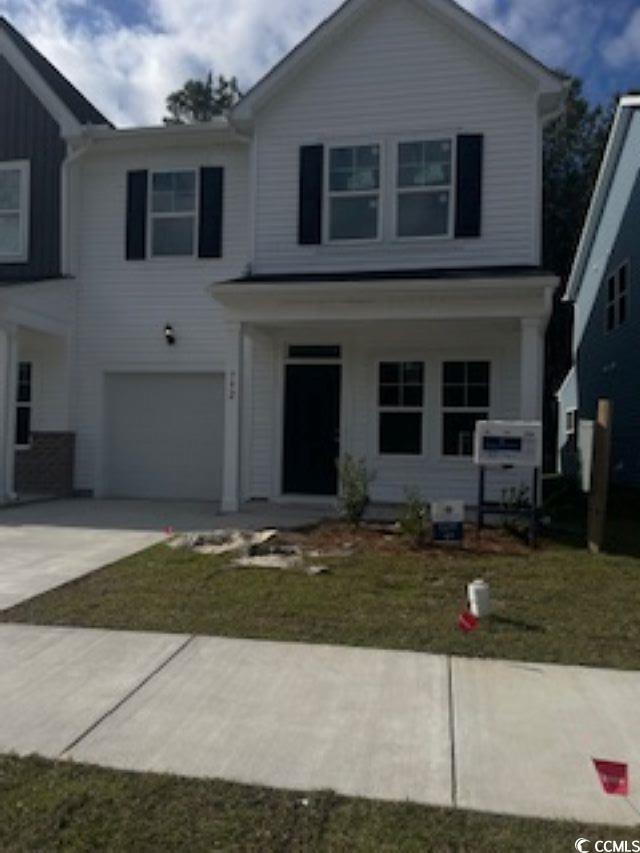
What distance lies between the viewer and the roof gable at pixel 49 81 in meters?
14.6

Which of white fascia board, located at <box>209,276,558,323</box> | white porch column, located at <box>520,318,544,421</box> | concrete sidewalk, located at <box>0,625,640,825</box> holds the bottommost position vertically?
concrete sidewalk, located at <box>0,625,640,825</box>

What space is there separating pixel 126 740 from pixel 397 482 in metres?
9.70

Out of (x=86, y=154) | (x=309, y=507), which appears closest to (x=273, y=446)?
(x=309, y=507)

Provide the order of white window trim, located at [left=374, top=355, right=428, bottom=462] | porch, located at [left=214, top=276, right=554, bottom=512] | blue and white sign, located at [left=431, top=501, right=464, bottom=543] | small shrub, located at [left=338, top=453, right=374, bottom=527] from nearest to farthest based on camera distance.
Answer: blue and white sign, located at [left=431, top=501, right=464, bottom=543]
small shrub, located at [left=338, top=453, right=374, bottom=527]
porch, located at [left=214, top=276, right=554, bottom=512]
white window trim, located at [left=374, top=355, right=428, bottom=462]

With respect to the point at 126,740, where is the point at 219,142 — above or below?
above

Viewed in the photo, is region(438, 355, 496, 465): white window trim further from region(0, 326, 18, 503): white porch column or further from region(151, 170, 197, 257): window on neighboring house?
region(0, 326, 18, 503): white porch column

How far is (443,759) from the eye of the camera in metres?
3.80

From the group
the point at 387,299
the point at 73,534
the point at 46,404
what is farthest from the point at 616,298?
the point at 73,534

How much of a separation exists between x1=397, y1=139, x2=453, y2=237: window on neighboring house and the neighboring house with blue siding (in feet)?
11.6

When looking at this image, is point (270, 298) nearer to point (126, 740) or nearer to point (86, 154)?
point (86, 154)

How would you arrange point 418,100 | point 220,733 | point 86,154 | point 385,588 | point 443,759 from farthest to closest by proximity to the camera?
point 86,154
point 418,100
point 385,588
point 220,733
point 443,759

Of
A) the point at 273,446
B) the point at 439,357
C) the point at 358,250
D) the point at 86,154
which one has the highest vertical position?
the point at 86,154

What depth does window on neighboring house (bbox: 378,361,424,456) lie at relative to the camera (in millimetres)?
13347

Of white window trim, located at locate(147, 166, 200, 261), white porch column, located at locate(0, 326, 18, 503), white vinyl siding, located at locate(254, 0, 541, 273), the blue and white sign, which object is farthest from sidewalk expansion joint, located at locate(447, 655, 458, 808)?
white window trim, located at locate(147, 166, 200, 261)
